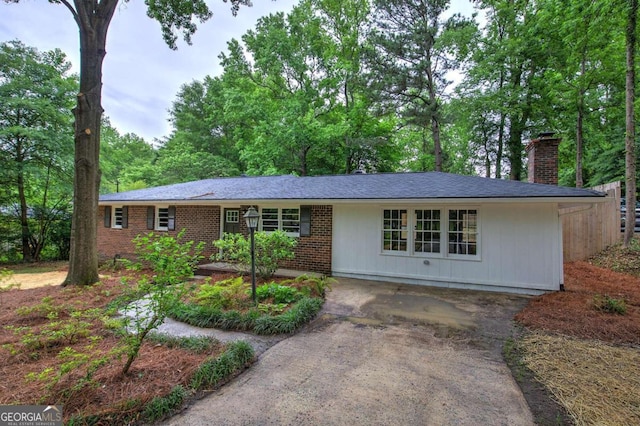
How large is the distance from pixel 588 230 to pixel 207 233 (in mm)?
12234

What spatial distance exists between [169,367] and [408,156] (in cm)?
2229

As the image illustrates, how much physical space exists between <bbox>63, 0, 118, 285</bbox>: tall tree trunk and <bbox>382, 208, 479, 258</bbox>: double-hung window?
7.00 metres

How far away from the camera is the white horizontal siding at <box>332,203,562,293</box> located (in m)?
5.93

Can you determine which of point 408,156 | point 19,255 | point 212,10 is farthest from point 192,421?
point 408,156

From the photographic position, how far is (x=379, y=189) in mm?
7625

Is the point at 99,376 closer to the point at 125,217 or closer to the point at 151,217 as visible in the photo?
the point at 151,217

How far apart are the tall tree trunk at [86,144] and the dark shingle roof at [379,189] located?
9.25ft

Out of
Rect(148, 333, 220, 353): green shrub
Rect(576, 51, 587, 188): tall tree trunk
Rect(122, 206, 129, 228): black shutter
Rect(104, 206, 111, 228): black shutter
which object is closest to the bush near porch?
Rect(148, 333, 220, 353): green shrub

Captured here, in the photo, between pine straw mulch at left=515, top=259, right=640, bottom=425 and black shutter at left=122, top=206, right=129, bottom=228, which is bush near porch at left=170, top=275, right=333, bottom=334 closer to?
pine straw mulch at left=515, top=259, right=640, bottom=425

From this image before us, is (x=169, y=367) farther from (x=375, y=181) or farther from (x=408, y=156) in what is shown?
(x=408, y=156)

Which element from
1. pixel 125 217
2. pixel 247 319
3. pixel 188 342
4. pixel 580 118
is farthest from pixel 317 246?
pixel 580 118

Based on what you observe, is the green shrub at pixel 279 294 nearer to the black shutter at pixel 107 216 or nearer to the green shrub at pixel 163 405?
the green shrub at pixel 163 405

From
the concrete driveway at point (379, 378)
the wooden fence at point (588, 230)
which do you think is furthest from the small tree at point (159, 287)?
the wooden fence at point (588, 230)

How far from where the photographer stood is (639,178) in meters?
15.4
